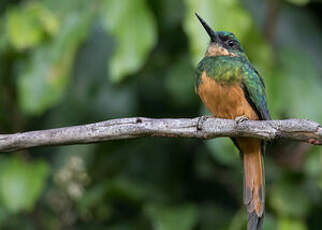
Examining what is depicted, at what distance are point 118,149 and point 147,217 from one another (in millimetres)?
490

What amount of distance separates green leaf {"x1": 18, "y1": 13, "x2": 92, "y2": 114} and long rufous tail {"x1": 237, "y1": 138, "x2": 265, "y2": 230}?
0.84 meters

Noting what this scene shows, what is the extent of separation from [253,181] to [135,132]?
0.61 m

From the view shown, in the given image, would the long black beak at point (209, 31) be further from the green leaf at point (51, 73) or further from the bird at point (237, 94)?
the green leaf at point (51, 73)

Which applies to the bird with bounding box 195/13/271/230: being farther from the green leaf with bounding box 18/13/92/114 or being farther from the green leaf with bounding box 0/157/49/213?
the green leaf with bounding box 0/157/49/213

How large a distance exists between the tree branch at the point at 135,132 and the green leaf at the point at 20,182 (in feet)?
2.96

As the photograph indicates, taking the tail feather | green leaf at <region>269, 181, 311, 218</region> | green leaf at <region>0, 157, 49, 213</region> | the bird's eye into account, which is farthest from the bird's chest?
green leaf at <region>0, 157, 49, 213</region>

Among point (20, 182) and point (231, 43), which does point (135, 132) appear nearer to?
point (231, 43)

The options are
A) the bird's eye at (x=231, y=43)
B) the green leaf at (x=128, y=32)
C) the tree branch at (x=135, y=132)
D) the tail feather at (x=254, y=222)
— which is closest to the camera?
the tree branch at (x=135, y=132)

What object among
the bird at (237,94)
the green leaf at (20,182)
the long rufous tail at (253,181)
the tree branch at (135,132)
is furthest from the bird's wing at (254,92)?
the green leaf at (20,182)

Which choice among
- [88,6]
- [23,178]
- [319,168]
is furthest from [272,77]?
[23,178]

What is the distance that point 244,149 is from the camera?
2658mm

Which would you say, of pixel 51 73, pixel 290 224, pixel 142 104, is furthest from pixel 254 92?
pixel 142 104

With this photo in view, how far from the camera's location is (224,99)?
103 inches

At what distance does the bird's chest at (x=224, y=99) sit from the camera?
262 centimetres
